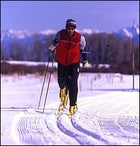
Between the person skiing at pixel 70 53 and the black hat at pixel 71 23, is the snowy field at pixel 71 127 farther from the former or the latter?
the black hat at pixel 71 23

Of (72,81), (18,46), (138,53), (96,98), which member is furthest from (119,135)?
(18,46)

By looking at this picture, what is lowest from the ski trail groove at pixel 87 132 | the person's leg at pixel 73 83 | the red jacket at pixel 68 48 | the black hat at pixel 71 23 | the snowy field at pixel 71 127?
the snowy field at pixel 71 127

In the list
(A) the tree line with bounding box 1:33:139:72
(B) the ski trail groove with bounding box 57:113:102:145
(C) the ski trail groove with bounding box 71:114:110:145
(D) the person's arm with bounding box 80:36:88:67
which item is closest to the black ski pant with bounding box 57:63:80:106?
(D) the person's arm with bounding box 80:36:88:67

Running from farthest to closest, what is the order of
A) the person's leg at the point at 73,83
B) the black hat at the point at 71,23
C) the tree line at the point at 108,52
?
the tree line at the point at 108,52 → the person's leg at the point at 73,83 → the black hat at the point at 71,23

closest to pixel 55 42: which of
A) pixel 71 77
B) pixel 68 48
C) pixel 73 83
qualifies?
pixel 68 48

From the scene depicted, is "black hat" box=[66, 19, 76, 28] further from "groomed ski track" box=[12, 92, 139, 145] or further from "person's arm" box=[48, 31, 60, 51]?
"groomed ski track" box=[12, 92, 139, 145]

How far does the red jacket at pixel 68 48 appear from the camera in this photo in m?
8.33

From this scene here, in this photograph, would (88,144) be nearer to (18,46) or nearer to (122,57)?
(122,57)

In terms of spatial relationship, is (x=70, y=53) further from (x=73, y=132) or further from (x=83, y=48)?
(x=73, y=132)

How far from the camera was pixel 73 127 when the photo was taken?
680 cm

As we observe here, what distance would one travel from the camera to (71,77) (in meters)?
8.49

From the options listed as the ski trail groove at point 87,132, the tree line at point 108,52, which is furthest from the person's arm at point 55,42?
the tree line at point 108,52

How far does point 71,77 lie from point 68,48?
1.78 ft

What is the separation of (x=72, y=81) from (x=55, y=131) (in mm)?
2085
